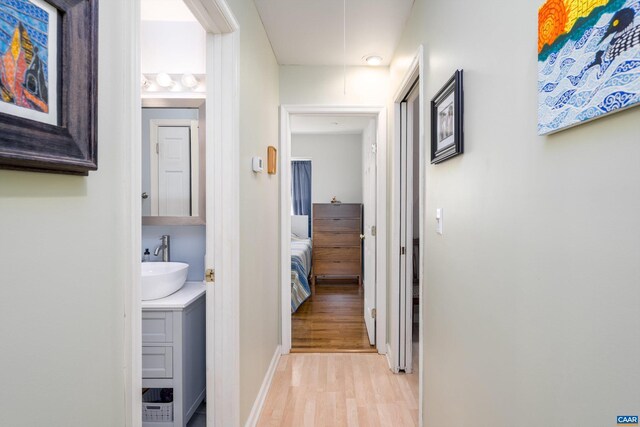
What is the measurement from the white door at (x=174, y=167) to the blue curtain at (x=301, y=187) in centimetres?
402

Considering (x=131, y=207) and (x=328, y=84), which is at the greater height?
(x=328, y=84)

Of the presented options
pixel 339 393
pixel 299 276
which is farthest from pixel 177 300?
pixel 299 276

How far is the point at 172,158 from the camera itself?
2213 millimetres

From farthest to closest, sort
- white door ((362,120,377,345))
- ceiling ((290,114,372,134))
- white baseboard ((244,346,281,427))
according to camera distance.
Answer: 1. ceiling ((290,114,372,134))
2. white door ((362,120,377,345))
3. white baseboard ((244,346,281,427))

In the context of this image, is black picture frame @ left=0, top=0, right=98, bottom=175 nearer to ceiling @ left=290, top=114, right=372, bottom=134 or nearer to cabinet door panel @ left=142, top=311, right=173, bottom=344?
cabinet door panel @ left=142, top=311, right=173, bottom=344

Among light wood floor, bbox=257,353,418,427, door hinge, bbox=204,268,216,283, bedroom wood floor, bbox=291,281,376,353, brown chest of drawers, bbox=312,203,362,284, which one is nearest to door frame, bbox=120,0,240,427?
door hinge, bbox=204,268,216,283

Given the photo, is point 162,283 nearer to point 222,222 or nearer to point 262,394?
point 222,222

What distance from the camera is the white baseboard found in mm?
1916

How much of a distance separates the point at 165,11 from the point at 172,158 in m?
0.91

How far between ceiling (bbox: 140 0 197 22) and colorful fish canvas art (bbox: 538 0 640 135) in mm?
1963

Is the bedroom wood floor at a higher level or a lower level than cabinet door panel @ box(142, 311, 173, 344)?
lower

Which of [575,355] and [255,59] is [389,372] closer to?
[575,355]

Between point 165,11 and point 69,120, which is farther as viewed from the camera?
point 165,11

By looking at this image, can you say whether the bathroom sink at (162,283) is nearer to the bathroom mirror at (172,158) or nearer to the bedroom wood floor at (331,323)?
the bathroom mirror at (172,158)
